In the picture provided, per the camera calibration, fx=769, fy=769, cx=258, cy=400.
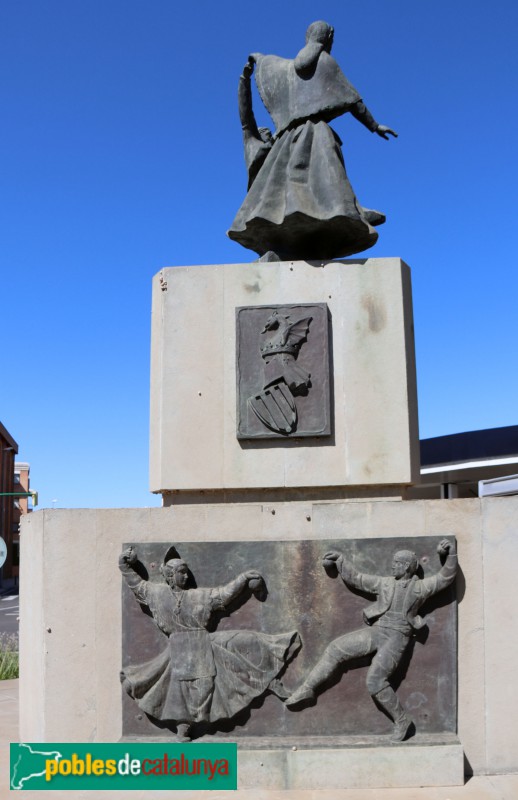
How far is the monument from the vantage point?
5.20 m

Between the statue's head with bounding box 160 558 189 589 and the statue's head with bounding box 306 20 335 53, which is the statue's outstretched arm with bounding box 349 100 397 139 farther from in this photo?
the statue's head with bounding box 160 558 189 589

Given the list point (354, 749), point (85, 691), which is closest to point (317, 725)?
point (354, 749)

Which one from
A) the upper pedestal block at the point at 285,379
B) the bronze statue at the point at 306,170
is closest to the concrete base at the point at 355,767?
the upper pedestal block at the point at 285,379

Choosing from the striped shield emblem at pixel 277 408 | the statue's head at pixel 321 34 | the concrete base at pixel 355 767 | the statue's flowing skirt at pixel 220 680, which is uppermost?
the statue's head at pixel 321 34

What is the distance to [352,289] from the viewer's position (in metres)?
5.97

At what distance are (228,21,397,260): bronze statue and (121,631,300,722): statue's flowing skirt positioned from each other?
2971 mm

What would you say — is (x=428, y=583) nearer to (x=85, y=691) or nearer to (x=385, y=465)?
(x=385, y=465)

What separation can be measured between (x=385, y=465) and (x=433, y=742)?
1.91 meters

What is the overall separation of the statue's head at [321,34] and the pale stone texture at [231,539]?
3859 mm

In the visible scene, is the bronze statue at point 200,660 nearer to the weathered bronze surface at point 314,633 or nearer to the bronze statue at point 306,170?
the weathered bronze surface at point 314,633

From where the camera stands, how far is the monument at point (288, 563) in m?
5.20

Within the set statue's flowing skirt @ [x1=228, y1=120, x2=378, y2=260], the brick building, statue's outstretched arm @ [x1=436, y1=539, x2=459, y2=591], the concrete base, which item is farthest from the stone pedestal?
the brick building

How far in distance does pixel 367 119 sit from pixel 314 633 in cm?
419

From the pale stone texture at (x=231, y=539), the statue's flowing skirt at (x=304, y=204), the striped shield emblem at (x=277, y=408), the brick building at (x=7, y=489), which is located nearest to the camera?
the pale stone texture at (x=231, y=539)
